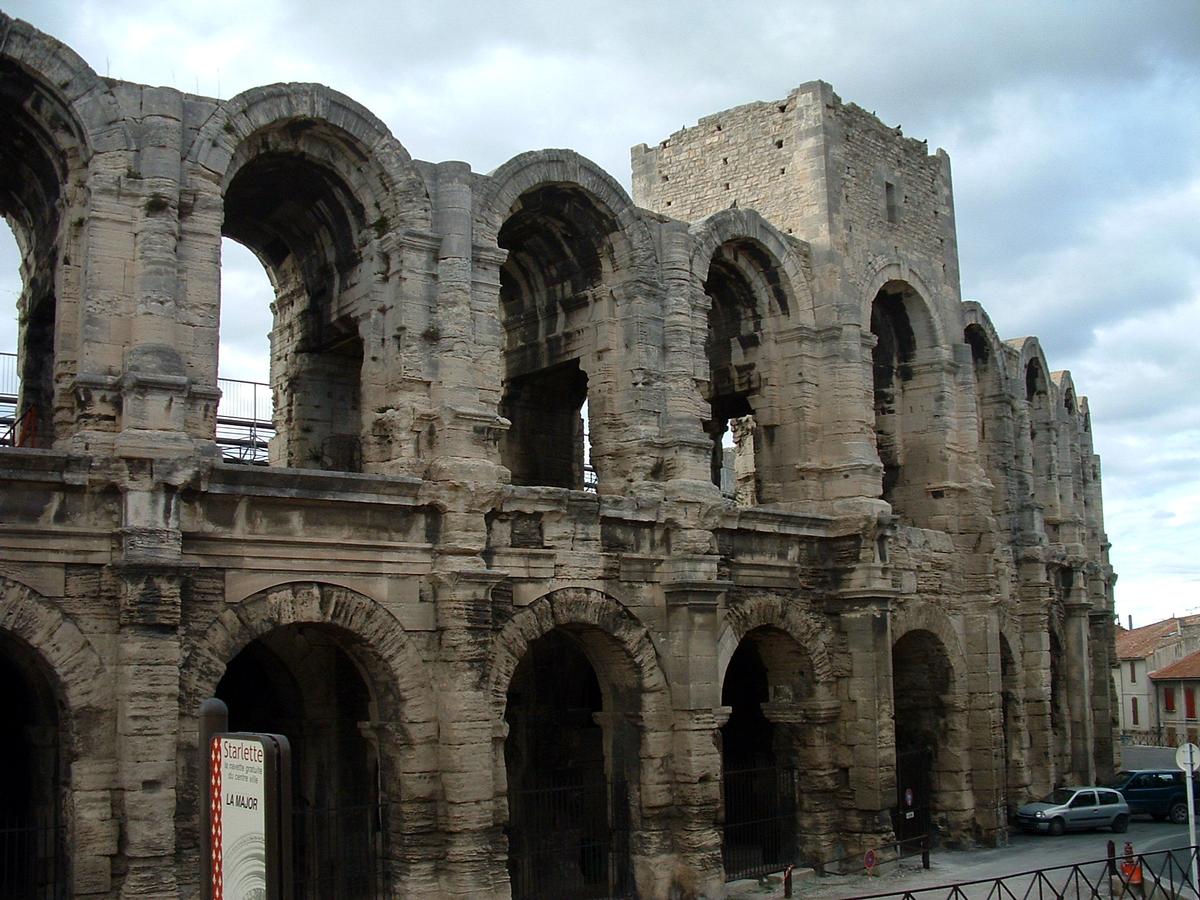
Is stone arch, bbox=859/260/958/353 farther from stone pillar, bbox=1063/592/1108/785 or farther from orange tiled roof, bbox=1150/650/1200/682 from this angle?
orange tiled roof, bbox=1150/650/1200/682

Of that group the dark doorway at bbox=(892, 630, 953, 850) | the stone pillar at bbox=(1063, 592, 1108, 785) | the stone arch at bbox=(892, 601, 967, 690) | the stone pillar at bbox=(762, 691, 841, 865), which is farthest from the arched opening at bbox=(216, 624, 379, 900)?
the stone pillar at bbox=(1063, 592, 1108, 785)

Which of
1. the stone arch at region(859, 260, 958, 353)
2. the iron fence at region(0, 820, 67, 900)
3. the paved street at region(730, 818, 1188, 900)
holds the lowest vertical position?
the paved street at region(730, 818, 1188, 900)

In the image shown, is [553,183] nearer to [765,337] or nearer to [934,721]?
[765,337]

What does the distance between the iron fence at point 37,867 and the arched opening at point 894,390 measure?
48.9 feet

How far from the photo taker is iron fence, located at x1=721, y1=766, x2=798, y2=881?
63.7ft

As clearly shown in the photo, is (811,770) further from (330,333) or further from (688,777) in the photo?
(330,333)

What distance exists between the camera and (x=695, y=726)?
17156mm

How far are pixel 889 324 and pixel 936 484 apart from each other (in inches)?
119

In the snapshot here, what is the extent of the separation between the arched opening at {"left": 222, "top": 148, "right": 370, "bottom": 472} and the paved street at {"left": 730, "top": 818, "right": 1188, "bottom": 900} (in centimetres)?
852

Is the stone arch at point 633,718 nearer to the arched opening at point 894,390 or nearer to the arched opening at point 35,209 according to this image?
the arched opening at point 35,209

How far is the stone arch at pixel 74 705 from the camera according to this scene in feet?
41.1

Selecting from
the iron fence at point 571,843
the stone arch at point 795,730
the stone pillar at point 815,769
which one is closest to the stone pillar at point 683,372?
the stone arch at point 795,730

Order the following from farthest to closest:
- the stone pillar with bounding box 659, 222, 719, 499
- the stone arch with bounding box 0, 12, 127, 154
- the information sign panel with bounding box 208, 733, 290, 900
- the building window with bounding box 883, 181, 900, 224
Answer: the building window with bounding box 883, 181, 900, 224
the stone pillar with bounding box 659, 222, 719, 499
the stone arch with bounding box 0, 12, 127, 154
the information sign panel with bounding box 208, 733, 290, 900

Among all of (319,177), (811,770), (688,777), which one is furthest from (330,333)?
(811,770)
